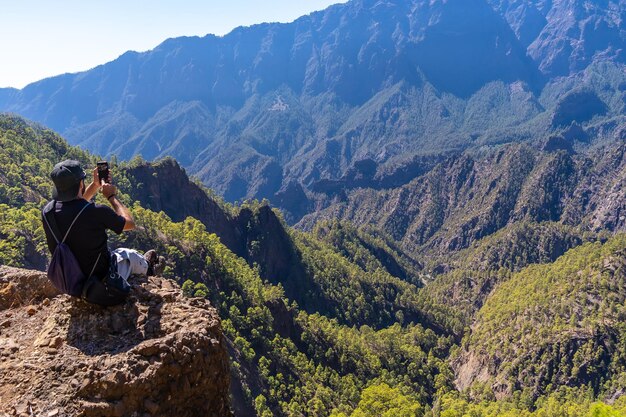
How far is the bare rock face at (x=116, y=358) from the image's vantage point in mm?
10656

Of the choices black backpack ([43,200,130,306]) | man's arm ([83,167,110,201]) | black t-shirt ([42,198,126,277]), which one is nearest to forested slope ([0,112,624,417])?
black backpack ([43,200,130,306])

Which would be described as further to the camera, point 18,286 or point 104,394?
point 18,286

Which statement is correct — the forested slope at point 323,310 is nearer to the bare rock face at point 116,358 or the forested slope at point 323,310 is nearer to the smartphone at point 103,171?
the bare rock face at point 116,358

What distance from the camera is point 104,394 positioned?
10.7m

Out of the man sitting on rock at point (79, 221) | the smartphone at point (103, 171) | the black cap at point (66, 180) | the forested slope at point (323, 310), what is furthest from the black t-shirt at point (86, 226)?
the forested slope at point (323, 310)

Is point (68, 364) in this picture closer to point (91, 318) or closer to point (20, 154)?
point (91, 318)

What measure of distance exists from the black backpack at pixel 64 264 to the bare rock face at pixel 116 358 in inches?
48.0

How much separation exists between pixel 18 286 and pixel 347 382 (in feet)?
229

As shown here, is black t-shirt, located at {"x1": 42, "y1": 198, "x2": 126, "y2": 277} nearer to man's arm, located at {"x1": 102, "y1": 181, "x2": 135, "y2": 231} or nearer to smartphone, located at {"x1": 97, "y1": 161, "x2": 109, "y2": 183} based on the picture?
man's arm, located at {"x1": 102, "y1": 181, "x2": 135, "y2": 231}

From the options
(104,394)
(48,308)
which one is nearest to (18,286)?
(48,308)

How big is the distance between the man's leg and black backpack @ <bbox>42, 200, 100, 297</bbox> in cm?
123

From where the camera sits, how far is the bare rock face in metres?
10.7

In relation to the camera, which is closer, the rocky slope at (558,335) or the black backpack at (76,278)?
the black backpack at (76,278)

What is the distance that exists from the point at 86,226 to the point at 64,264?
114cm
